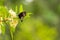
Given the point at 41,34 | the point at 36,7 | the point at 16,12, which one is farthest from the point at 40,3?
the point at 16,12

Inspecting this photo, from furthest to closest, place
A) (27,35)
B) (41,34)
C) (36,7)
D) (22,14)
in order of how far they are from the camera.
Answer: (36,7) → (41,34) → (27,35) → (22,14)

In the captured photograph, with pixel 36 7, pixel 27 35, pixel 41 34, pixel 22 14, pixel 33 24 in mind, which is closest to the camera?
pixel 22 14

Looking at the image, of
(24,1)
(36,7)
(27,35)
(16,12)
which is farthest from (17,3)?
(16,12)

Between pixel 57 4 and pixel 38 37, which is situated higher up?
pixel 57 4

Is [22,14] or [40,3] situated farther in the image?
[40,3]

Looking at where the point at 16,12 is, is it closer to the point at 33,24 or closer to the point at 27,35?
the point at 27,35

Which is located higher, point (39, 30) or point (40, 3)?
point (40, 3)

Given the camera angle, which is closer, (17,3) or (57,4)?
(17,3)

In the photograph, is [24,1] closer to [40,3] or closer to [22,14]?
[40,3]

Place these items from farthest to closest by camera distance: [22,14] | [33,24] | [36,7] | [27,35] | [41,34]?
[36,7] → [33,24] → [41,34] → [27,35] → [22,14]
